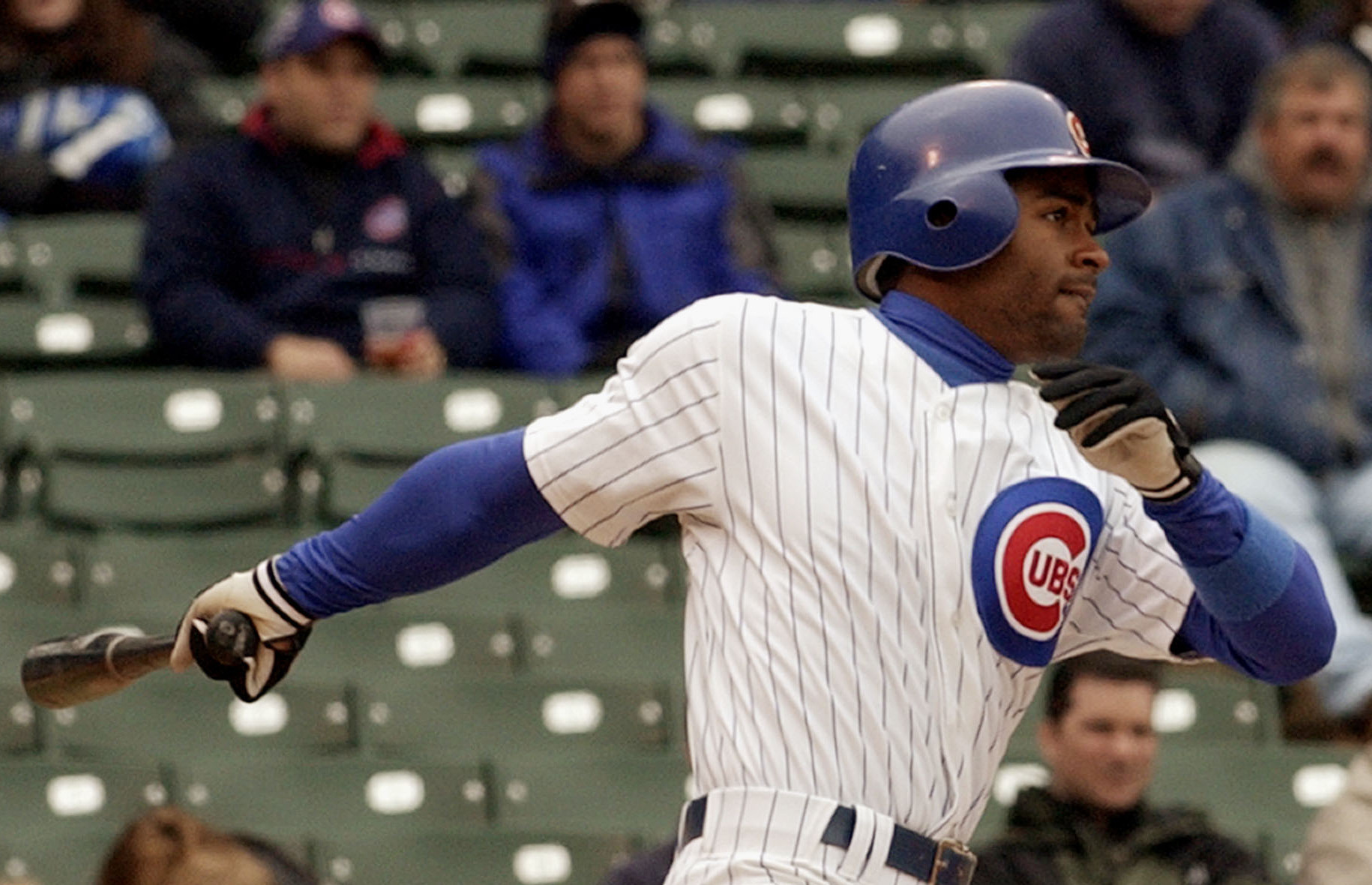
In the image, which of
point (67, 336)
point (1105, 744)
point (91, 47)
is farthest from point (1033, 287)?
point (91, 47)

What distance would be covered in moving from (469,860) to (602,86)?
218 centimetres

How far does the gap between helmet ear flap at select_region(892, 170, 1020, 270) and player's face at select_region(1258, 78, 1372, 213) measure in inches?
127

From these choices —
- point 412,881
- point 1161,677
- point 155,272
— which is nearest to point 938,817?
point 412,881

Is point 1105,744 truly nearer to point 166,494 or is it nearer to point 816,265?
point 166,494

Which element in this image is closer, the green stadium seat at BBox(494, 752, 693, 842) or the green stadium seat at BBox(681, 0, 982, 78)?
the green stadium seat at BBox(494, 752, 693, 842)

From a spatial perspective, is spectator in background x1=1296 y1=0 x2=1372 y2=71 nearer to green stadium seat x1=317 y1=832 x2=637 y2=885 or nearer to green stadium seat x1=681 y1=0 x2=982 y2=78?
green stadium seat x1=681 y1=0 x2=982 y2=78

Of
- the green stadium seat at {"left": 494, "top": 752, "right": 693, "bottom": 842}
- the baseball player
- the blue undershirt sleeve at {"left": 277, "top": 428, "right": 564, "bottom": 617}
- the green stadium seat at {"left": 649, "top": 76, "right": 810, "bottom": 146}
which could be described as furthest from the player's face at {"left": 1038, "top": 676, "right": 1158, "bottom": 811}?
the green stadium seat at {"left": 649, "top": 76, "right": 810, "bottom": 146}

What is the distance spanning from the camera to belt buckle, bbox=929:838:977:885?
99.3 inches

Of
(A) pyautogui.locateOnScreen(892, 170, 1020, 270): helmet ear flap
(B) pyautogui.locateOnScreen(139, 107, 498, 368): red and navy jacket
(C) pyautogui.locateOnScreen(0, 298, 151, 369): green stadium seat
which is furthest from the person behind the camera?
(C) pyautogui.locateOnScreen(0, 298, 151, 369): green stadium seat

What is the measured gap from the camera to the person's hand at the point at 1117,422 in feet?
7.73

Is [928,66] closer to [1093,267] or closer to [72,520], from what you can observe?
[72,520]

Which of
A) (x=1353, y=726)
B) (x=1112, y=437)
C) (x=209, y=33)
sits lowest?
(x=1353, y=726)

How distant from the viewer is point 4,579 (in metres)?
5.21

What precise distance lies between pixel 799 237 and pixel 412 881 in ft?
8.39
